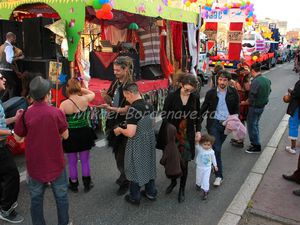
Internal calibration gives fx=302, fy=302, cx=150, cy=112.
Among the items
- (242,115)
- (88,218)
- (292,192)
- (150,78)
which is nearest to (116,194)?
(88,218)

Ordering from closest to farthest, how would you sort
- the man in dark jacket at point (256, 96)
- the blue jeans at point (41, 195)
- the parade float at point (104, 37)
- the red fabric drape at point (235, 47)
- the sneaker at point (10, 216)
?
the blue jeans at point (41, 195) < the sneaker at point (10, 216) < the man in dark jacket at point (256, 96) < the parade float at point (104, 37) < the red fabric drape at point (235, 47)

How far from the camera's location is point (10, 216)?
3.40 meters

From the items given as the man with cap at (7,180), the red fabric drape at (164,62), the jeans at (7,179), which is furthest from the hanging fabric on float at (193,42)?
the jeans at (7,179)

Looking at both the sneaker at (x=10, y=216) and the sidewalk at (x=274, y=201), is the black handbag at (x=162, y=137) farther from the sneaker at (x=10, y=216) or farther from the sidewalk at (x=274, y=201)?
A: the sneaker at (x=10, y=216)

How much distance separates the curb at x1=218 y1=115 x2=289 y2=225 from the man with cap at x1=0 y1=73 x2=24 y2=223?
2.35 meters

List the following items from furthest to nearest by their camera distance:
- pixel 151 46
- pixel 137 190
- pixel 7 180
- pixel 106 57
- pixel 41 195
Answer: pixel 151 46
pixel 106 57
pixel 137 190
pixel 7 180
pixel 41 195

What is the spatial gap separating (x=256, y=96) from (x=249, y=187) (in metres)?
1.78

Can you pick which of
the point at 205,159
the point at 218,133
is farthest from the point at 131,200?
the point at 218,133

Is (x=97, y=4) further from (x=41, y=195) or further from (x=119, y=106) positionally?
(x=41, y=195)

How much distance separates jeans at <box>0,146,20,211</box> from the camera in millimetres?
3230

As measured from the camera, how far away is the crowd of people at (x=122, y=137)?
2.75 metres

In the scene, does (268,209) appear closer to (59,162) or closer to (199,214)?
(199,214)

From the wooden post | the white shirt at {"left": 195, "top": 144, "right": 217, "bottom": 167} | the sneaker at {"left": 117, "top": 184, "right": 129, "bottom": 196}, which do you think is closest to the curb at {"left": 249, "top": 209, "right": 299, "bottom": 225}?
the white shirt at {"left": 195, "top": 144, "right": 217, "bottom": 167}

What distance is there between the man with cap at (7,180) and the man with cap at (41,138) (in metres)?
0.51
